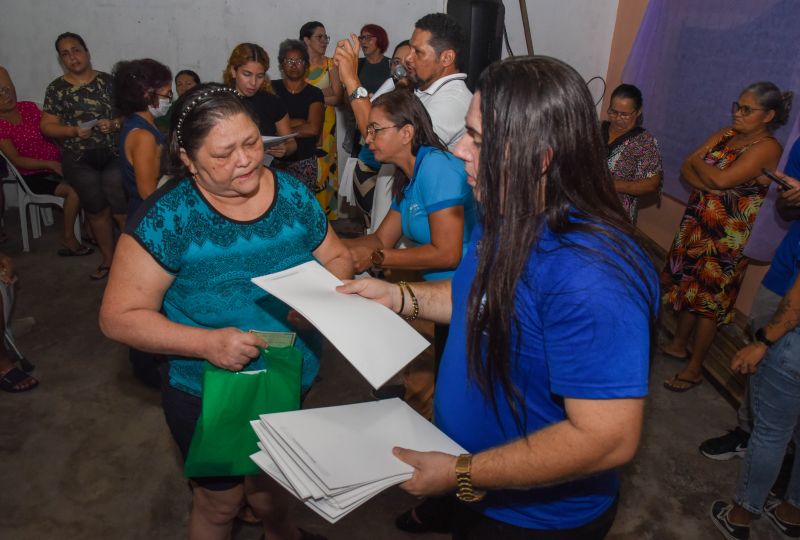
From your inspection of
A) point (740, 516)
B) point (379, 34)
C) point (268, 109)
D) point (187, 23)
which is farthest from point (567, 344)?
point (187, 23)

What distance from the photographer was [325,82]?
5398 mm

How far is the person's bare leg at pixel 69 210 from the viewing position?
5180 millimetres

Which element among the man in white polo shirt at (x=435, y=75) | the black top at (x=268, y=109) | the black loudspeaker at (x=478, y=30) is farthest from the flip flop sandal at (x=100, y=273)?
the black loudspeaker at (x=478, y=30)

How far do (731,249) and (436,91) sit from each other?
5.80 ft

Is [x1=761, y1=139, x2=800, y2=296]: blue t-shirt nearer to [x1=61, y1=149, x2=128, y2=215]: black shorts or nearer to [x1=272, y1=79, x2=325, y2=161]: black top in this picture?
[x1=272, y1=79, x2=325, y2=161]: black top

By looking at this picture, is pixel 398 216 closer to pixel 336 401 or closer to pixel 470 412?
pixel 336 401

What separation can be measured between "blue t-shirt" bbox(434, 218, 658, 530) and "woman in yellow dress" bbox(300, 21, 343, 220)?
4.20m

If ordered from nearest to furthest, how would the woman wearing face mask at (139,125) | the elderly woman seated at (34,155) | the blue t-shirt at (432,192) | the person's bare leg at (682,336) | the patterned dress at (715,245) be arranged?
the blue t-shirt at (432,192)
the woman wearing face mask at (139,125)
the patterned dress at (715,245)
the person's bare leg at (682,336)
the elderly woman seated at (34,155)

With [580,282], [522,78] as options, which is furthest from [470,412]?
[522,78]

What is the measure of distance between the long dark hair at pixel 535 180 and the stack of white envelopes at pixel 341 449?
330mm

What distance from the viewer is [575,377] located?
0.94 m

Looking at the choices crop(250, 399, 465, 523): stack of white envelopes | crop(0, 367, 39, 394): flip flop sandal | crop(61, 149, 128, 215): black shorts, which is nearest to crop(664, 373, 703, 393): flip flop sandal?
crop(250, 399, 465, 523): stack of white envelopes

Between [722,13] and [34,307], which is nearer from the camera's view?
[722,13]

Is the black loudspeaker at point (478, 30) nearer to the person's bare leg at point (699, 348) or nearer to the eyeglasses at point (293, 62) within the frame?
the eyeglasses at point (293, 62)
